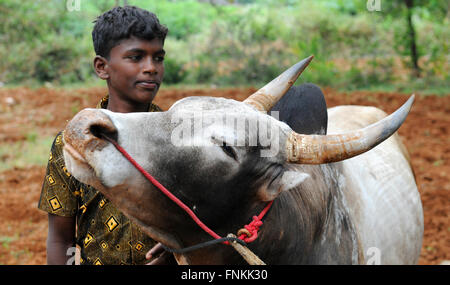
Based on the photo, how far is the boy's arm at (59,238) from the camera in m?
2.54

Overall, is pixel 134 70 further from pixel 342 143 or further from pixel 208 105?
pixel 342 143

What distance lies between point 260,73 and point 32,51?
23.6ft

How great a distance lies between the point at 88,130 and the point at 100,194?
0.74 metres

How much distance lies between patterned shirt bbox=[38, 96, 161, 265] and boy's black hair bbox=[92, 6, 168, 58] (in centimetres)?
57

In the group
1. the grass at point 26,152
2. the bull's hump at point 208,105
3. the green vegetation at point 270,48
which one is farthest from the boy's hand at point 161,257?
the green vegetation at point 270,48

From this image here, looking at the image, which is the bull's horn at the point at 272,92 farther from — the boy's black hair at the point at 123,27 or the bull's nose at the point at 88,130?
the bull's nose at the point at 88,130

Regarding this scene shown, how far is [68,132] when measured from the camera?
187 cm

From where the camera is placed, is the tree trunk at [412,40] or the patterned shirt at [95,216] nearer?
the patterned shirt at [95,216]

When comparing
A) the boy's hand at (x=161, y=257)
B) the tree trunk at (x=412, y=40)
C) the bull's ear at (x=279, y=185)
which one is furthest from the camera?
the tree trunk at (x=412, y=40)

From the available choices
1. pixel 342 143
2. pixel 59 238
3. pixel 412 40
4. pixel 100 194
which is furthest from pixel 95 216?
pixel 412 40

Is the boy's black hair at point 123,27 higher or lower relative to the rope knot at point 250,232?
higher

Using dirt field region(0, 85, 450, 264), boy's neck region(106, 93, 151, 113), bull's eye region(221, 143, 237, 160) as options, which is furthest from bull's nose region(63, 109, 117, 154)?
dirt field region(0, 85, 450, 264)

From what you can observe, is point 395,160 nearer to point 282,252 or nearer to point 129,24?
point 282,252

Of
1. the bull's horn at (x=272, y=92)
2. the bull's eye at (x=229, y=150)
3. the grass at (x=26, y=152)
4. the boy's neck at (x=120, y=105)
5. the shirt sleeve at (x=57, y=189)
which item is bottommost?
the grass at (x=26, y=152)
